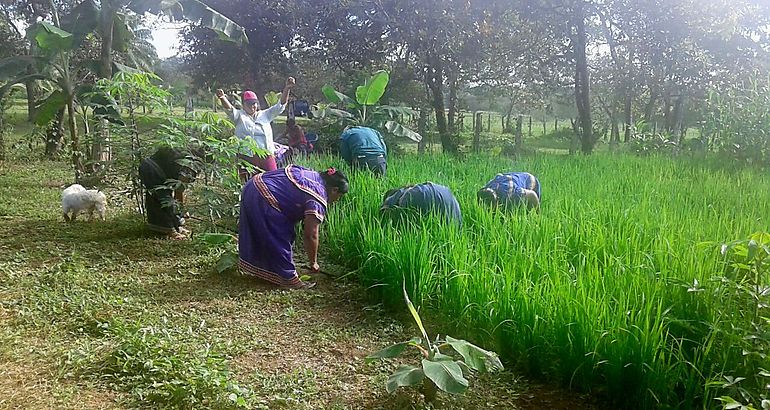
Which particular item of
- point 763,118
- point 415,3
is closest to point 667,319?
point 763,118

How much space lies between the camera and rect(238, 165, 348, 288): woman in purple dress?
3.58m

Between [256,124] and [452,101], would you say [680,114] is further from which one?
[256,124]

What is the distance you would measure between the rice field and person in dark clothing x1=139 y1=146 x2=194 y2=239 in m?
1.28

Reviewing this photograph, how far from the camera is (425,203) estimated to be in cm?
377

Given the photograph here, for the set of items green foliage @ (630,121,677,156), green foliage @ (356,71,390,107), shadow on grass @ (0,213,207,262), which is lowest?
shadow on grass @ (0,213,207,262)

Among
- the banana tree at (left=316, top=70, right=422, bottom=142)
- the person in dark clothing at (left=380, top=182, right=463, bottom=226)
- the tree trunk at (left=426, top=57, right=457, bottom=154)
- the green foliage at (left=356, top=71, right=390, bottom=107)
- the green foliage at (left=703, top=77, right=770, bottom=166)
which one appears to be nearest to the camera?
the person in dark clothing at (left=380, top=182, right=463, bottom=226)

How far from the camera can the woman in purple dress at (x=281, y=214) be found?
358 centimetres

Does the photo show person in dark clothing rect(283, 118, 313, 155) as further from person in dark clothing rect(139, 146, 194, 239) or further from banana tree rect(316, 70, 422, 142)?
person in dark clothing rect(139, 146, 194, 239)

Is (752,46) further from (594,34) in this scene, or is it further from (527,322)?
(527,322)

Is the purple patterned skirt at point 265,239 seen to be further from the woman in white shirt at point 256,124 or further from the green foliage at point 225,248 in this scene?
the woman in white shirt at point 256,124

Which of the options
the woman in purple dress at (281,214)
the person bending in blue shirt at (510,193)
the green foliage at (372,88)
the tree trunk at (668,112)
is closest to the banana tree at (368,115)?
the green foliage at (372,88)

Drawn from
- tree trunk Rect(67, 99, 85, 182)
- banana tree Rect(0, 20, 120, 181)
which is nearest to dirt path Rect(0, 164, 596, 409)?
tree trunk Rect(67, 99, 85, 182)

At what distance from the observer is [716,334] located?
210cm

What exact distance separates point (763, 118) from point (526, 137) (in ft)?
34.9
